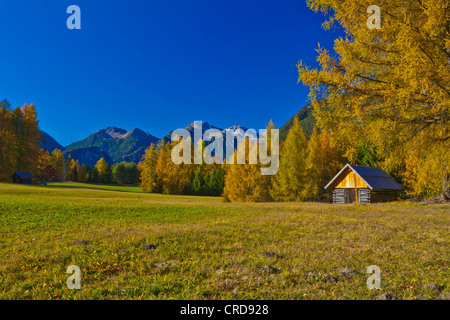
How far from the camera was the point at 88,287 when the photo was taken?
4984 mm

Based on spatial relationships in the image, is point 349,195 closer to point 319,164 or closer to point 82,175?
point 319,164

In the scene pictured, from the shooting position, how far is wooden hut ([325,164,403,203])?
31375mm

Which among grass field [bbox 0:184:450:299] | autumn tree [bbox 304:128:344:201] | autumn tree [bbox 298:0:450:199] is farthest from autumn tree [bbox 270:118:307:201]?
grass field [bbox 0:184:450:299]

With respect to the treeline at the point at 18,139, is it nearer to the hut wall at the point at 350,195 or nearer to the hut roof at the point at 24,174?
the hut roof at the point at 24,174

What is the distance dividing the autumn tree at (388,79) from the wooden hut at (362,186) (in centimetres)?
1923

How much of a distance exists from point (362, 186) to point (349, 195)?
308 centimetres

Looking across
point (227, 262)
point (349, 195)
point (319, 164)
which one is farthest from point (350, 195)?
point (227, 262)

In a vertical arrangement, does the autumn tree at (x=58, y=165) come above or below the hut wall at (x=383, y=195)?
above

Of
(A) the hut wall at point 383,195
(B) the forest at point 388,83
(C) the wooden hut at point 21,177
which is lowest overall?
(A) the hut wall at point 383,195

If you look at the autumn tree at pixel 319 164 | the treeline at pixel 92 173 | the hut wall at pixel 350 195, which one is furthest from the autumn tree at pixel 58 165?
the hut wall at pixel 350 195

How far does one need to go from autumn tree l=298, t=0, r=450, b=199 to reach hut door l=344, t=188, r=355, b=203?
882 inches

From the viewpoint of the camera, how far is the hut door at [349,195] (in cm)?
3444

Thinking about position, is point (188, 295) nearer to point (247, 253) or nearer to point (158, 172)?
point (247, 253)

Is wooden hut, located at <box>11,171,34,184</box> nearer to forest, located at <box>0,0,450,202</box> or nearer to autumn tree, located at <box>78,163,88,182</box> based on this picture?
autumn tree, located at <box>78,163,88,182</box>
